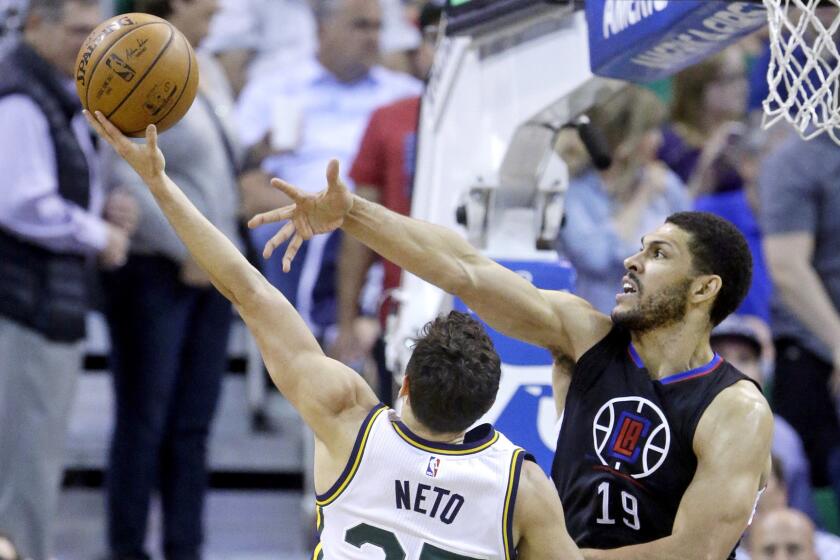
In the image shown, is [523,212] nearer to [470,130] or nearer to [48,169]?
[470,130]

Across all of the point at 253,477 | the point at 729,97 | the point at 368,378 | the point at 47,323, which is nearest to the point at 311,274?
the point at 368,378

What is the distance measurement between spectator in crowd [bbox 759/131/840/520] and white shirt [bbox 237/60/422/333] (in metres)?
2.09

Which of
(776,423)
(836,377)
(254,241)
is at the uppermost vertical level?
(254,241)

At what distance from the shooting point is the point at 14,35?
6980 mm

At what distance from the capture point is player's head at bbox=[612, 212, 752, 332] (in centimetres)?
405

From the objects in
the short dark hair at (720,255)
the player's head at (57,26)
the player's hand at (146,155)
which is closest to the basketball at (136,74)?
the player's hand at (146,155)

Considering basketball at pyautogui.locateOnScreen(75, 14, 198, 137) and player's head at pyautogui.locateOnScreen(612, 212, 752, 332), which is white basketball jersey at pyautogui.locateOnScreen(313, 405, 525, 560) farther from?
basketball at pyautogui.locateOnScreen(75, 14, 198, 137)

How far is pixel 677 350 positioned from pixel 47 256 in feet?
9.81

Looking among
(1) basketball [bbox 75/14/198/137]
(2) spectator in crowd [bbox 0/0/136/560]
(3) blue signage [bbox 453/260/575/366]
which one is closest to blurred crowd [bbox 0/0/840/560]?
(2) spectator in crowd [bbox 0/0/136/560]

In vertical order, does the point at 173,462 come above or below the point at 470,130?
below

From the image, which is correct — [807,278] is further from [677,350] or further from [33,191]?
[33,191]

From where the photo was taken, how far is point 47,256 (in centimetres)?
601

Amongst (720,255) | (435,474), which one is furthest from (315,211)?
(720,255)

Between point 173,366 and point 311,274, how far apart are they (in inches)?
42.2
